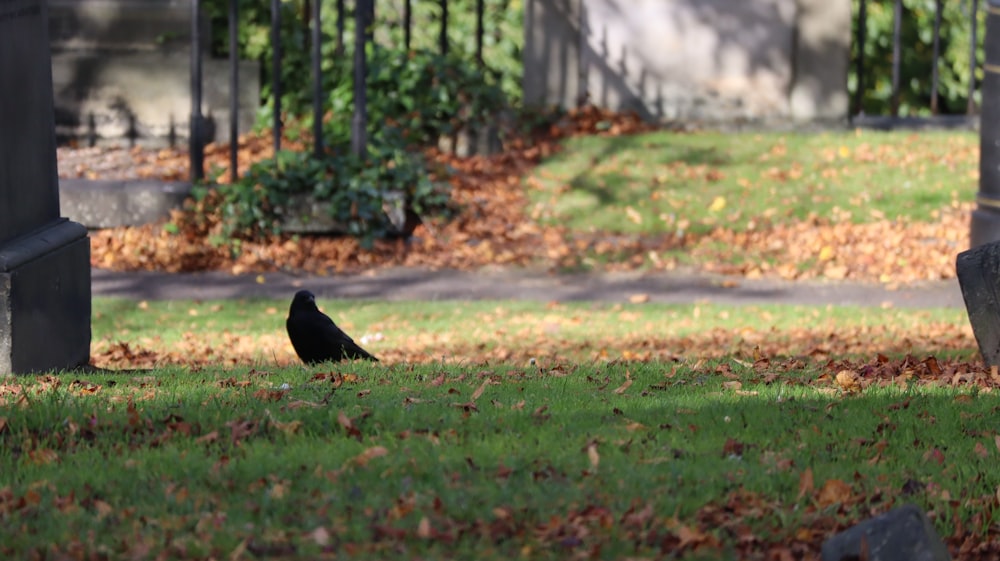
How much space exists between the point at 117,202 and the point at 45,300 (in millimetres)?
6191

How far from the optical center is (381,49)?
16797 millimetres

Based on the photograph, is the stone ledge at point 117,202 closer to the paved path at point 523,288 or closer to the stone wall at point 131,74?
the paved path at point 523,288

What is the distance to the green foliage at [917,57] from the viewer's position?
21812 millimetres

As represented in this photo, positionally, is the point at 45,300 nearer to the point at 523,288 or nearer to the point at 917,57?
the point at 523,288

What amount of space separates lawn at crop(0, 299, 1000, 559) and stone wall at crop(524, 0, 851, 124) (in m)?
10.4

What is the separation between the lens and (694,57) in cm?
1730

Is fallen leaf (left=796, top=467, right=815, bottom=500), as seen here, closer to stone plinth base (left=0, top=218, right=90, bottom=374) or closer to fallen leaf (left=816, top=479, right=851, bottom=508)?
fallen leaf (left=816, top=479, right=851, bottom=508)

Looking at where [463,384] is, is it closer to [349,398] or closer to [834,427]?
[349,398]

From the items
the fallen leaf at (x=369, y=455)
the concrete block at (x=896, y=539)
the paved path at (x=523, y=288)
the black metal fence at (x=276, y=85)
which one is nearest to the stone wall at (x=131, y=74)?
the black metal fence at (x=276, y=85)

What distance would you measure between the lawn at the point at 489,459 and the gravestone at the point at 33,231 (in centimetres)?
37

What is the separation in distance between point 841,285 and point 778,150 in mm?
4653

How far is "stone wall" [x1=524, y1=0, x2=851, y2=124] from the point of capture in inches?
674

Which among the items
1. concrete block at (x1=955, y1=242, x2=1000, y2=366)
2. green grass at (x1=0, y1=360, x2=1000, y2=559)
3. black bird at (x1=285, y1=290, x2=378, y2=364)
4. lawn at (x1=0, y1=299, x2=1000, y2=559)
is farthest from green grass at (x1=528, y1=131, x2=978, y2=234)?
green grass at (x1=0, y1=360, x2=1000, y2=559)

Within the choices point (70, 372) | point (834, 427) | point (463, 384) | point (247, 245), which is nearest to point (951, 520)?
point (834, 427)
